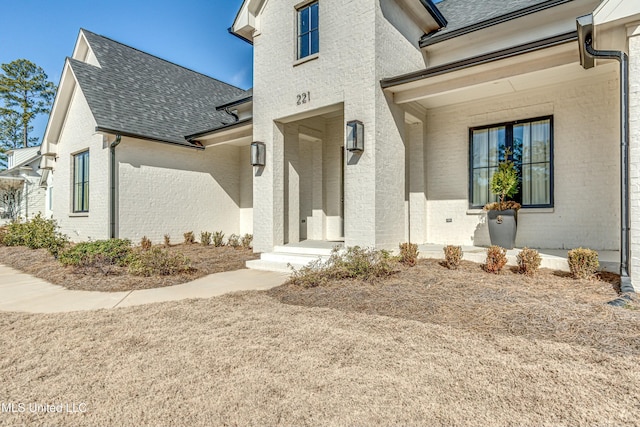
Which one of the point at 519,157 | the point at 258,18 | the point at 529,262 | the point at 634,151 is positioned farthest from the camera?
the point at 258,18

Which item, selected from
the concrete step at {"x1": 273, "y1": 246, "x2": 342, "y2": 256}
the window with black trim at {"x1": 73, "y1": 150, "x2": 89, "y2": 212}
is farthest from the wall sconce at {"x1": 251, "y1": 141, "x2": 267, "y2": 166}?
the window with black trim at {"x1": 73, "y1": 150, "x2": 89, "y2": 212}

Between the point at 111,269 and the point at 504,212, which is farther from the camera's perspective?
the point at 504,212

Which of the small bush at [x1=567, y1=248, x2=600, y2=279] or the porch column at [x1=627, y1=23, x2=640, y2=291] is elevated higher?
the porch column at [x1=627, y1=23, x2=640, y2=291]

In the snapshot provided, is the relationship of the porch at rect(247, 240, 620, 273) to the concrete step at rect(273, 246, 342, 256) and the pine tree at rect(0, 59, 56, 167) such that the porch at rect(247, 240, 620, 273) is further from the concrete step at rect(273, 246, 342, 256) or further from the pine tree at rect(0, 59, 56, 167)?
the pine tree at rect(0, 59, 56, 167)

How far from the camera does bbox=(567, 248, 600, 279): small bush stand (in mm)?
5371

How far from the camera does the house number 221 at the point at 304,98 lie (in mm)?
8094

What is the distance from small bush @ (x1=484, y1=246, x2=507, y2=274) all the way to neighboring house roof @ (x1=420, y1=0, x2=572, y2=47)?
5.30m

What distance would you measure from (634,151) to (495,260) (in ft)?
7.90

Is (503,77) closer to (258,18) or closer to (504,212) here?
(504,212)

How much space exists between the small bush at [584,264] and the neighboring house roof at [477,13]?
5.31m

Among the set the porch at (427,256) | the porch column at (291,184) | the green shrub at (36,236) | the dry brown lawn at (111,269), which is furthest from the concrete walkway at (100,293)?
the green shrub at (36,236)

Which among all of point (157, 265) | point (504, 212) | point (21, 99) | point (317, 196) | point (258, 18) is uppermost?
point (21, 99)

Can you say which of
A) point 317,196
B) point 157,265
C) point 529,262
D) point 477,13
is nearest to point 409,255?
point 529,262

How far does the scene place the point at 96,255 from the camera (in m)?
7.17
